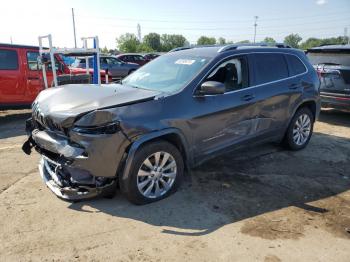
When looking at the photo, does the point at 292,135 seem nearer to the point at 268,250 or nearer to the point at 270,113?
the point at 270,113

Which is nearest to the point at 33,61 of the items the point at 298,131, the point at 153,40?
the point at 298,131

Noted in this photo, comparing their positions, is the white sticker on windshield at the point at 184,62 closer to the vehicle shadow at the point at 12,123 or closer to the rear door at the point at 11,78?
the vehicle shadow at the point at 12,123

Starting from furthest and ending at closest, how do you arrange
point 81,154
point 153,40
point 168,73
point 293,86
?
point 153,40 → point 293,86 → point 168,73 → point 81,154

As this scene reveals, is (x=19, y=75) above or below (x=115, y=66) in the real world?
above

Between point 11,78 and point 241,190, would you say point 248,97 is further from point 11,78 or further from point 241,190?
point 11,78

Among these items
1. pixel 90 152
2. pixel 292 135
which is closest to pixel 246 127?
pixel 292 135

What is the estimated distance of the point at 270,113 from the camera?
210 inches

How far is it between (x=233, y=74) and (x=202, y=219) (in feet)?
6.97

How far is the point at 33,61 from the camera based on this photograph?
30.6 feet

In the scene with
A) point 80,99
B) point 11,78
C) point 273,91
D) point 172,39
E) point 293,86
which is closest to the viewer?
point 80,99

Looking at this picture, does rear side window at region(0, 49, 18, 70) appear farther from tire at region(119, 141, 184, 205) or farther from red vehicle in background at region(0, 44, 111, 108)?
tire at region(119, 141, 184, 205)

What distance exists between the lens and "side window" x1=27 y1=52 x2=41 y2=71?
363 inches

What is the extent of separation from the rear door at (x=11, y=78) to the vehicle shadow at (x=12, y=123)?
0.53 meters

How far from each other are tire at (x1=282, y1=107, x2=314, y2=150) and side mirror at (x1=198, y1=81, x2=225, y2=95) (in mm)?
2185
